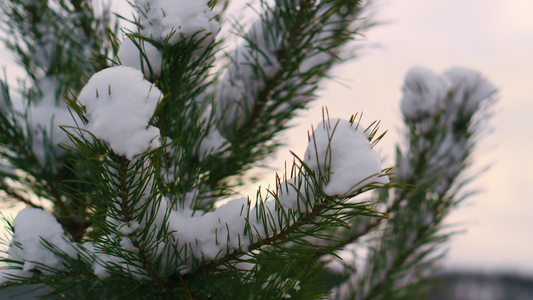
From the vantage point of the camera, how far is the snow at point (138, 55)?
536 mm

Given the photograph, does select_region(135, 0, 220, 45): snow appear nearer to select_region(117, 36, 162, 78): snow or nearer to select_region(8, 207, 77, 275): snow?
select_region(117, 36, 162, 78): snow

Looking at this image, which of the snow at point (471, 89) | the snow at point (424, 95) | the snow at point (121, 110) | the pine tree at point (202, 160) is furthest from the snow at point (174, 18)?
the snow at point (471, 89)

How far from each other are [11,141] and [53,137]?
0.27ft

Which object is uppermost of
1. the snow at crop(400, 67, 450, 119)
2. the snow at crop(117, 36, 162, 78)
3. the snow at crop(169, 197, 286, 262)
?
the snow at crop(400, 67, 450, 119)

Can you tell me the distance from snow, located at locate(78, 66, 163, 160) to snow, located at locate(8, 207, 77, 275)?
0.31m

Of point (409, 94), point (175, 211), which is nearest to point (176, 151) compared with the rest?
point (175, 211)

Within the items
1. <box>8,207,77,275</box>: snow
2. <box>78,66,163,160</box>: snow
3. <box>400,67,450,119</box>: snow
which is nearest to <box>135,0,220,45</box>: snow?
<box>78,66,163,160</box>: snow

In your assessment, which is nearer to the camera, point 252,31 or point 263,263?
point 263,263

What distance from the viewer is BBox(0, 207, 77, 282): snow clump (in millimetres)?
533

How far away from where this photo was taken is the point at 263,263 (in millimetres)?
502

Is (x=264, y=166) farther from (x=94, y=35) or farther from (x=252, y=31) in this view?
(x=94, y=35)

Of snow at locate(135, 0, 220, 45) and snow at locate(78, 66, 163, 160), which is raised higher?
snow at locate(135, 0, 220, 45)

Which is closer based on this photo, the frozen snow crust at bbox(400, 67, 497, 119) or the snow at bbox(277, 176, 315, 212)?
the snow at bbox(277, 176, 315, 212)

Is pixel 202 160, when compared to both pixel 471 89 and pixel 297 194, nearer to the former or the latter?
pixel 297 194
